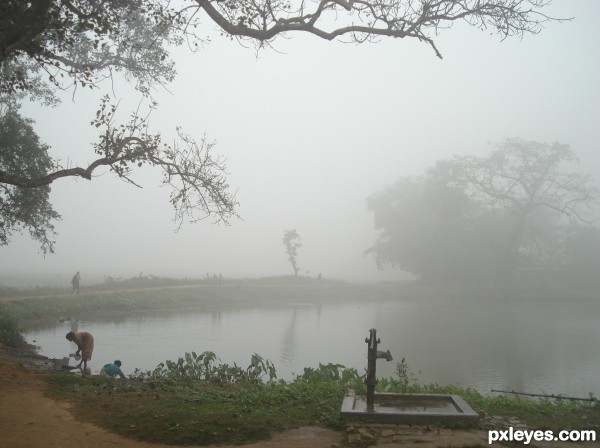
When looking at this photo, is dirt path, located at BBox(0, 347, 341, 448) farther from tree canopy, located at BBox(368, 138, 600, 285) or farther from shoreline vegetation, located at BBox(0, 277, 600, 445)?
tree canopy, located at BBox(368, 138, 600, 285)

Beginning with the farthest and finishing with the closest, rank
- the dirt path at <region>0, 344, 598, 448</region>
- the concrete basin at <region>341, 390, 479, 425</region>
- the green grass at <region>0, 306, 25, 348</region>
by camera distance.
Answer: the green grass at <region>0, 306, 25, 348</region>
the concrete basin at <region>341, 390, 479, 425</region>
the dirt path at <region>0, 344, 598, 448</region>

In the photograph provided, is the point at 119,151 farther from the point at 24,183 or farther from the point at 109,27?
the point at 109,27

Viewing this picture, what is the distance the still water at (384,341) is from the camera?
13141 millimetres

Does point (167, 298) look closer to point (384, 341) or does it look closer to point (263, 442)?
point (384, 341)

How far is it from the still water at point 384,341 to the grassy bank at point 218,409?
386 cm

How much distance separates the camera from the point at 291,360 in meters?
14.0

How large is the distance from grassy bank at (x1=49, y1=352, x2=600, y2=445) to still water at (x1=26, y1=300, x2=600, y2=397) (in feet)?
12.7

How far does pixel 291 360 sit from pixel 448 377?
4341mm

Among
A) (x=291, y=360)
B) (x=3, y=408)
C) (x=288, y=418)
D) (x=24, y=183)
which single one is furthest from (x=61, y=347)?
(x=288, y=418)

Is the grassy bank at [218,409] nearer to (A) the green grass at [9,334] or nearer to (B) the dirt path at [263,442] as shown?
(B) the dirt path at [263,442]

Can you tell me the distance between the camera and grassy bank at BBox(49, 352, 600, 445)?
A: 529cm

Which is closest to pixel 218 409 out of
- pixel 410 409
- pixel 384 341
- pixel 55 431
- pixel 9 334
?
pixel 55 431

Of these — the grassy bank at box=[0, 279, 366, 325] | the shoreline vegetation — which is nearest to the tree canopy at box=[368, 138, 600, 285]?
the grassy bank at box=[0, 279, 366, 325]

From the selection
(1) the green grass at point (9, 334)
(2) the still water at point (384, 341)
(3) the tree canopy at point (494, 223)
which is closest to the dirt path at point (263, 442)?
(2) the still water at point (384, 341)
